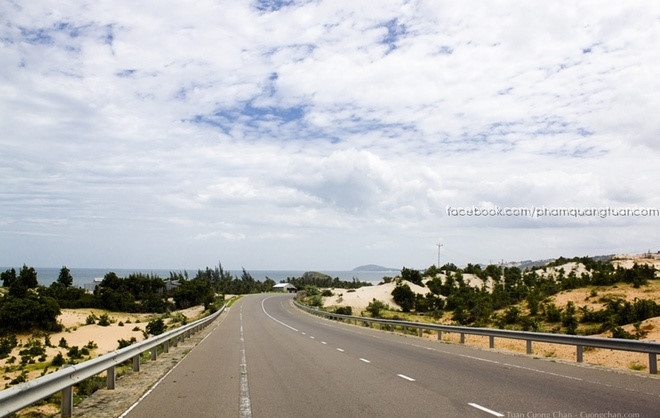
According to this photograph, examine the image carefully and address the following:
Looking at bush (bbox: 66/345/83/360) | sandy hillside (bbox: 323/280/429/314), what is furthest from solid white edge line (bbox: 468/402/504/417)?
sandy hillside (bbox: 323/280/429/314)

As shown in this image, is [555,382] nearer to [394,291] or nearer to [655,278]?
[655,278]

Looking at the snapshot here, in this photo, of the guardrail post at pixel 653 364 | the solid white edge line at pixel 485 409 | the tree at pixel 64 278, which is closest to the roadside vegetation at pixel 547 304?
the guardrail post at pixel 653 364

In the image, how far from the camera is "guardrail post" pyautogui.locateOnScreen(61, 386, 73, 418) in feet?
30.6

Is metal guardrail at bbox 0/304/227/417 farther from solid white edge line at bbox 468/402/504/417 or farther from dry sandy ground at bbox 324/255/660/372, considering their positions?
dry sandy ground at bbox 324/255/660/372

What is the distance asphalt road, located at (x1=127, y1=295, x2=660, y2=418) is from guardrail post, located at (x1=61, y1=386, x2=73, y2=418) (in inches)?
37.3

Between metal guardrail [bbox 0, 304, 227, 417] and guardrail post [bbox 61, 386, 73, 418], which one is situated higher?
metal guardrail [bbox 0, 304, 227, 417]

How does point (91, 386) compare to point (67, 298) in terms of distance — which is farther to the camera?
point (67, 298)

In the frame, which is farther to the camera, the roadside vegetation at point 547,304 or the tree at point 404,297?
the tree at point 404,297

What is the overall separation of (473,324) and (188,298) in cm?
6680

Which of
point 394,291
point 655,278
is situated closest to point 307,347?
point 655,278

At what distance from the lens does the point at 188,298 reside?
334ft

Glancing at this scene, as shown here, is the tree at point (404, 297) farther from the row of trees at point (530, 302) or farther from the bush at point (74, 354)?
the bush at point (74, 354)

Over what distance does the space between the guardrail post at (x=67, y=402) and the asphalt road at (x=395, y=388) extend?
95 cm

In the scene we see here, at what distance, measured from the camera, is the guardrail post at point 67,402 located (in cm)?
933
